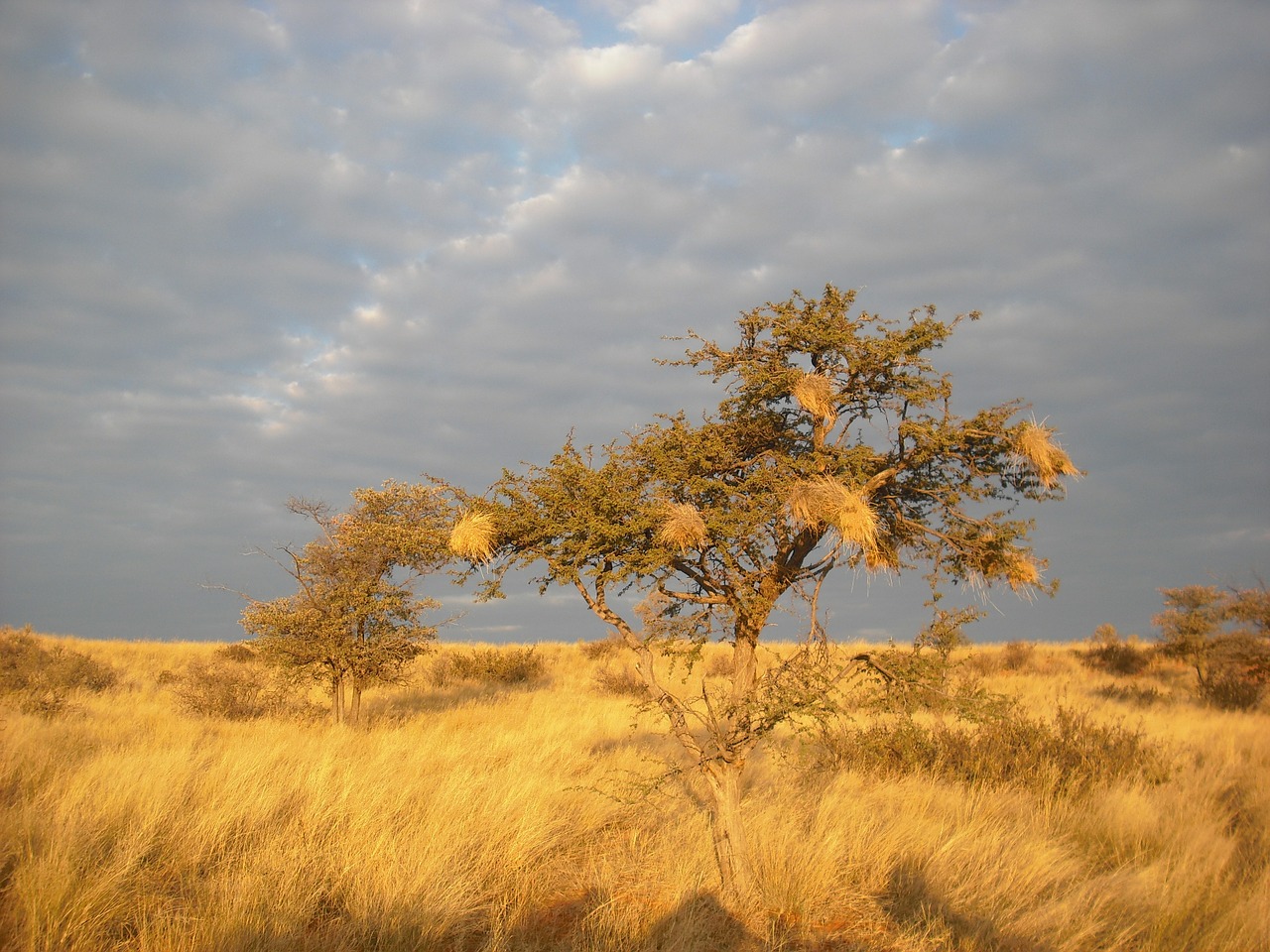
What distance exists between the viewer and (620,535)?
6164mm

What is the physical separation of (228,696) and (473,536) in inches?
568

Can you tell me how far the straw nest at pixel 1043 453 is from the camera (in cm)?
611

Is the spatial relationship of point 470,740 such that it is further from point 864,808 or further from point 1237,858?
point 1237,858

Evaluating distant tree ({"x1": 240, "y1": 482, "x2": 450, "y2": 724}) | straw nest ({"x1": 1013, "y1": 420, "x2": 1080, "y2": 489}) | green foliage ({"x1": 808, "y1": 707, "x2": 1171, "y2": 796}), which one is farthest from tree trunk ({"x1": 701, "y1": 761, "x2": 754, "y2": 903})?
distant tree ({"x1": 240, "y1": 482, "x2": 450, "y2": 724})

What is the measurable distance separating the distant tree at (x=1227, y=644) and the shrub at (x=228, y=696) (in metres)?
27.0

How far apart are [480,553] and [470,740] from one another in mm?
8630

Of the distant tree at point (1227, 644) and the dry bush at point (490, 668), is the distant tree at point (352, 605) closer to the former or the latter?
the dry bush at point (490, 668)

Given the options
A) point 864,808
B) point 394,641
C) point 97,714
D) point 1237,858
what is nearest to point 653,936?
point 864,808

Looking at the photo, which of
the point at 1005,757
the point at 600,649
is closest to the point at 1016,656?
the point at 600,649

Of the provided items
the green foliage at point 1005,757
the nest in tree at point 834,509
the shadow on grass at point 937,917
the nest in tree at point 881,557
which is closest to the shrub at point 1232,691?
the green foliage at point 1005,757

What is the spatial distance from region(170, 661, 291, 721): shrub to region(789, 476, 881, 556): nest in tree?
14.5m

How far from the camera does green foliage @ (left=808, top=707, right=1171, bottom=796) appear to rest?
11.3 metres

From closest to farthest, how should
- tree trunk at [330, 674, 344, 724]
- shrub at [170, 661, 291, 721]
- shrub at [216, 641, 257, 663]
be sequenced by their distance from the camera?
tree trunk at [330, 674, 344, 724], shrub at [170, 661, 291, 721], shrub at [216, 641, 257, 663]

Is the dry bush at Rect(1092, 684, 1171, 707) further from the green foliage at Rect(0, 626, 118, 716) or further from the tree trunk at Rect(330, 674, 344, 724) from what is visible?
the green foliage at Rect(0, 626, 118, 716)
